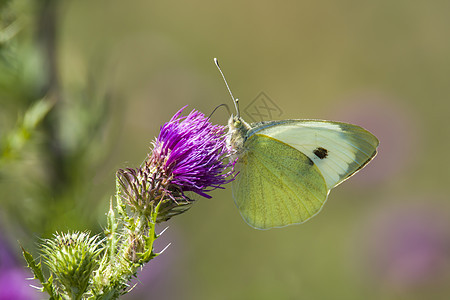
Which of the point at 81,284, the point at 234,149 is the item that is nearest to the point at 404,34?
the point at 234,149

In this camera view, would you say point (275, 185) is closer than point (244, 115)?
Yes

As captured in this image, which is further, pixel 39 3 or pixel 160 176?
pixel 39 3

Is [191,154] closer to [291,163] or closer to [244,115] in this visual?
[291,163]

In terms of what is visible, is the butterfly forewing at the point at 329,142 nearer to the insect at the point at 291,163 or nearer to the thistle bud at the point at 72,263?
the insect at the point at 291,163

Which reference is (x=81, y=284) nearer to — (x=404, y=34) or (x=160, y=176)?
(x=160, y=176)

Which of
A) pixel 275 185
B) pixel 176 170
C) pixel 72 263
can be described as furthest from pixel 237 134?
pixel 72 263
